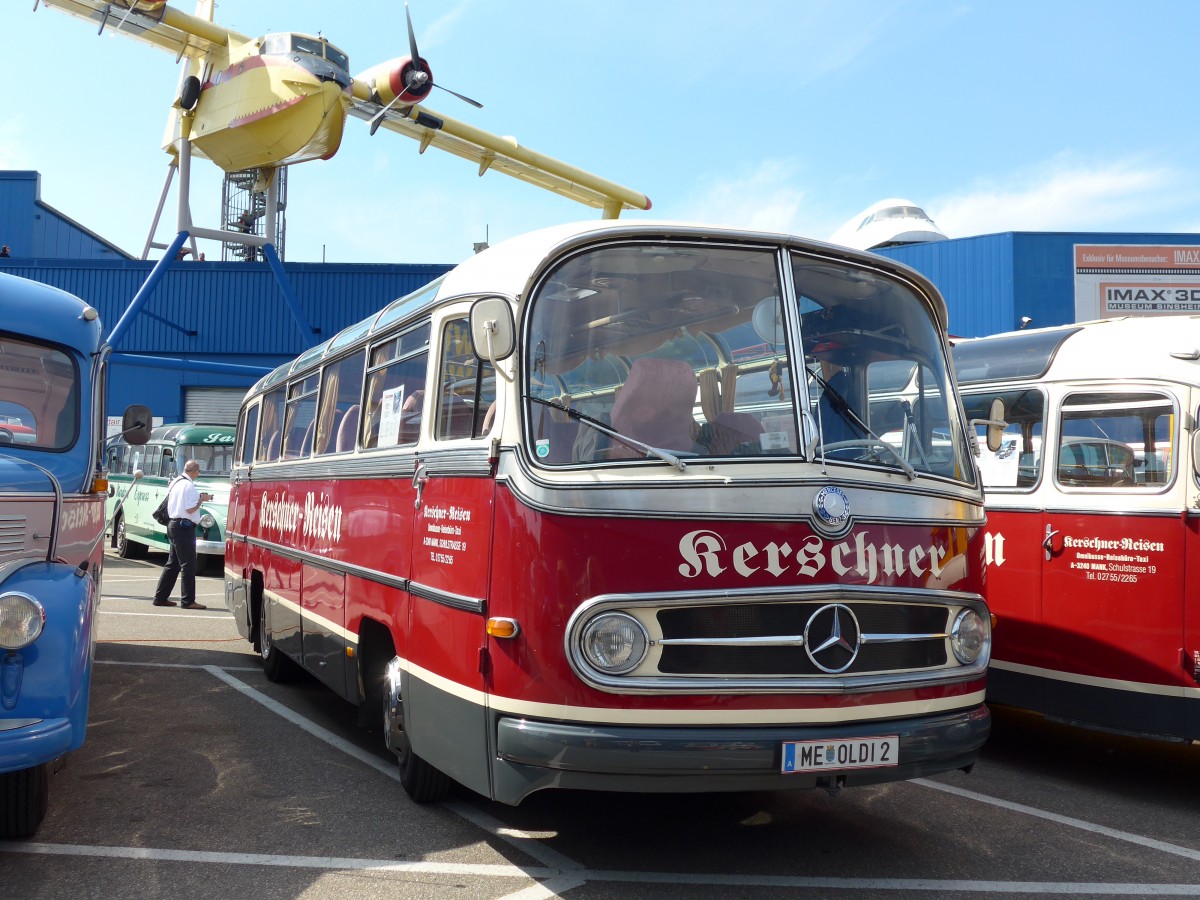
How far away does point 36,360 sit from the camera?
241 inches

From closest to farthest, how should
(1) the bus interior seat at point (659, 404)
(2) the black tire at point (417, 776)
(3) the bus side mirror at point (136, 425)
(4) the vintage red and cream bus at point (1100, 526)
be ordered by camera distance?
(1) the bus interior seat at point (659, 404), (2) the black tire at point (417, 776), (4) the vintage red and cream bus at point (1100, 526), (3) the bus side mirror at point (136, 425)

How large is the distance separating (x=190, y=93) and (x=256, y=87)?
2.02 m

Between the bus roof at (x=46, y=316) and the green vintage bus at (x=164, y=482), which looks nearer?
the bus roof at (x=46, y=316)

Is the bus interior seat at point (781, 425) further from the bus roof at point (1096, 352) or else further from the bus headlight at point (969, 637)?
the bus roof at point (1096, 352)

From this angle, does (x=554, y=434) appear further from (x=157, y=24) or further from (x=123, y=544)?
(x=157, y=24)

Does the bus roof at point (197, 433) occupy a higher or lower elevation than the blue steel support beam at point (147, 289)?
lower

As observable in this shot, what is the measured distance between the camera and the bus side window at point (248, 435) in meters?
9.80

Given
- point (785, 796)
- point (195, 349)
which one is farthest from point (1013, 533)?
point (195, 349)

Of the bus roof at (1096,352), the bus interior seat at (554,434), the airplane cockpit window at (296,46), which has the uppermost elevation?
the airplane cockpit window at (296,46)

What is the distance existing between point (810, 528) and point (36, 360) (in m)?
4.54

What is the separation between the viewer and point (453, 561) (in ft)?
14.9

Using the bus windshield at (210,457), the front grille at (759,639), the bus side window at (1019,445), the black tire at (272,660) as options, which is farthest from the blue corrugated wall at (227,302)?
the front grille at (759,639)

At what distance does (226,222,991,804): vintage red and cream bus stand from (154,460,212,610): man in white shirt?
8311 millimetres

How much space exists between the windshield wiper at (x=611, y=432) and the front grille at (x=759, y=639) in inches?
22.0
